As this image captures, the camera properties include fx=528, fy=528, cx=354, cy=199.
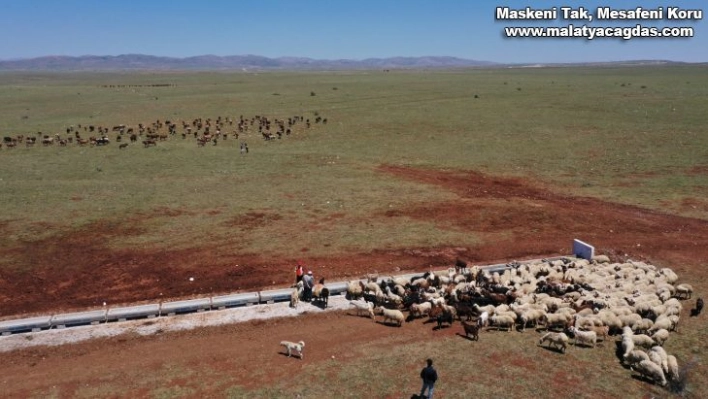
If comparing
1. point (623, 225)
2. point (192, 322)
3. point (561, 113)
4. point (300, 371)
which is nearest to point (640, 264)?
point (623, 225)

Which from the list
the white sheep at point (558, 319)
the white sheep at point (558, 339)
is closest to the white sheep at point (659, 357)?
the white sheep at point (558, 339)

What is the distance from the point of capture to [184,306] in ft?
57.0

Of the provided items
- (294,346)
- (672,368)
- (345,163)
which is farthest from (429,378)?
(345,163)

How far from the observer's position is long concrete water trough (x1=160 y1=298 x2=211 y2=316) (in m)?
17.2

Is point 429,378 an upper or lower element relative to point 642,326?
upper

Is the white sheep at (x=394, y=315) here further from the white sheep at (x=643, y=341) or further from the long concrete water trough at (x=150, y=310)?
the white sheep at (x=643, y=341)

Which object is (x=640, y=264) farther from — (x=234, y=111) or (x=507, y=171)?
(x=234, y=111)

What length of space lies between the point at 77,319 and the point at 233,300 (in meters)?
4.77

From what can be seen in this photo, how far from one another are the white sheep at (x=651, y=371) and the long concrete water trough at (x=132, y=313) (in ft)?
46.4

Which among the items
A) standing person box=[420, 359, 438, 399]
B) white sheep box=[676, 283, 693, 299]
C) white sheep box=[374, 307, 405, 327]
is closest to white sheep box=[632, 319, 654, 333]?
white sheep box=[676, 283, 693, 299]

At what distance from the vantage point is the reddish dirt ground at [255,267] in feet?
47.7

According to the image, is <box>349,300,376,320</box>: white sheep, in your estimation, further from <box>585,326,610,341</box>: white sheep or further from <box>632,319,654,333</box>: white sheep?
<box>632,319,654,333</box>: white sheep

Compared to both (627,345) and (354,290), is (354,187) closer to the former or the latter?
(354,290)

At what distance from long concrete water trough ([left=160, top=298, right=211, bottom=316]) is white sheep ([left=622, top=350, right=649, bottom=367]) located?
12568mm
